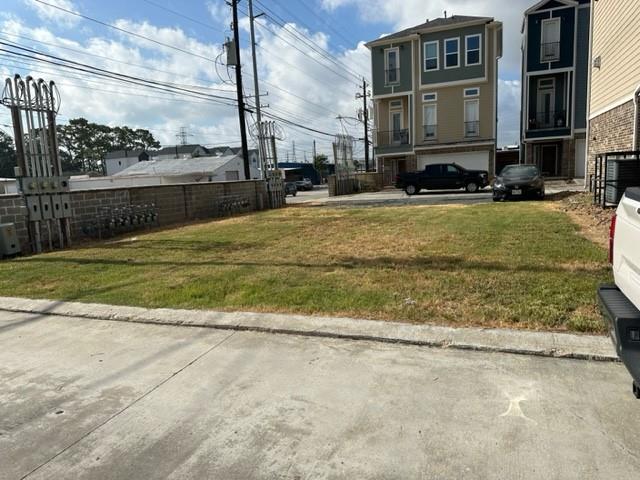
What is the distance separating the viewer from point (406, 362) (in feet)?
12.6

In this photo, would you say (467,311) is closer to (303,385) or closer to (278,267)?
(303,385)

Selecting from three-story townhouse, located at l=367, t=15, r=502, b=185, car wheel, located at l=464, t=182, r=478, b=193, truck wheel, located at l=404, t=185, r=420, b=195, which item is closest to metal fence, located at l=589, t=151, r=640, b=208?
car wheel, located at l=464, t=182, r=478, b=193

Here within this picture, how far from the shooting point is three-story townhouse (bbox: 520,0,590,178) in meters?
26.9

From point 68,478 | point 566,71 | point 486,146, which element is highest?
point 566,71

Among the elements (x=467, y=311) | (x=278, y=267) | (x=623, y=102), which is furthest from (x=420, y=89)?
(x=467, y=311)

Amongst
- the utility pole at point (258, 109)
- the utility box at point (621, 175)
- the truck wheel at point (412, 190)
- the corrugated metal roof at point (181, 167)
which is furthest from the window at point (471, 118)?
the corrugated metal roof at point (181, 167)

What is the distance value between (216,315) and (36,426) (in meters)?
2.20

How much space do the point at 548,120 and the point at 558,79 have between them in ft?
8.20

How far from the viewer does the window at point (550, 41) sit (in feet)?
89.7

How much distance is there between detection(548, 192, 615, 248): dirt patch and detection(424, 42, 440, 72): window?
17.7 metres

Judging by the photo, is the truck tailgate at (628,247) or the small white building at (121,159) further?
the small white building at (121,159)

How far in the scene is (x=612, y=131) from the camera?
13.8 metres

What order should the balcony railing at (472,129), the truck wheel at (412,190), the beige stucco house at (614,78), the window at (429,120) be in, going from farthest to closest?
1. the window at (429,120)
2. the balcony railing at (472,129)
3. the truck wheel at (412,190)
4. the beige stucco house at (614,78)

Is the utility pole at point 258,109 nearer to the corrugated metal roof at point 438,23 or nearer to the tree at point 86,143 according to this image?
the corrugated metal roof at point 438,23
